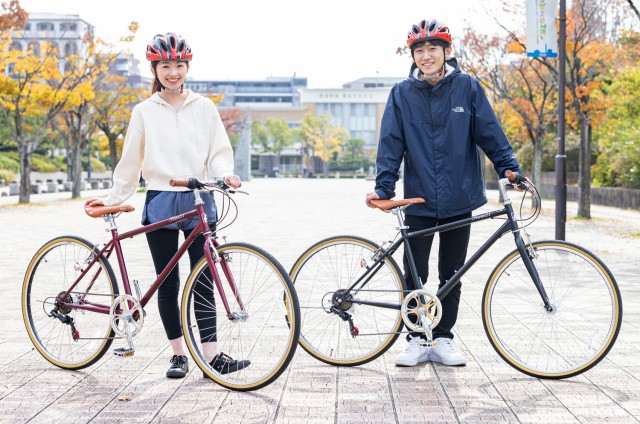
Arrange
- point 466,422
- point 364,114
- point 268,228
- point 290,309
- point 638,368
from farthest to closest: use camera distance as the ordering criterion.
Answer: point 364,114, point 268,228, point 638,368, point 290,309, point 466,422

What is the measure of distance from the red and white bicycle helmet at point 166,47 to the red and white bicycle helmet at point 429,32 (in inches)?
47.6

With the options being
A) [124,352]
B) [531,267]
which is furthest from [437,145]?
[124,352]

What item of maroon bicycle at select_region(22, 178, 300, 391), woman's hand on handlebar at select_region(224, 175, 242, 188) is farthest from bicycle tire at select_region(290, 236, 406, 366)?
woman's hand on handlebar at select_region(224, 175, 242, 188)

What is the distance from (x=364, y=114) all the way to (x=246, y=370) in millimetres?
117632

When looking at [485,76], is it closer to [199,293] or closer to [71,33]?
[199,293]

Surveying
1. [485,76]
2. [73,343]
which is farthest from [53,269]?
[485,76]

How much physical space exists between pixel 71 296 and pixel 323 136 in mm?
96192

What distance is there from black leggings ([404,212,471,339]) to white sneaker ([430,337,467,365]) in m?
0.04

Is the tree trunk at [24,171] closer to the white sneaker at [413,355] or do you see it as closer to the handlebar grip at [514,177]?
the white sneaker at [413,355]

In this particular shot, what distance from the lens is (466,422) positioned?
3.68 meters

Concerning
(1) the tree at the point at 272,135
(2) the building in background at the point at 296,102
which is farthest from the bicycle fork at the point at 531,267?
(2) the building in background at the point at 296,102

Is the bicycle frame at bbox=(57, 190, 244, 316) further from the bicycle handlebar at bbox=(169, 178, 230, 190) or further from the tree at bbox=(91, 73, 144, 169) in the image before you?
the tree at bbox=(91, 73, 144, 169)

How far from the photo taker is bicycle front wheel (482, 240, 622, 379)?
4301mm

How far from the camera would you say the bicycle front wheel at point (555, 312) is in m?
4.30
